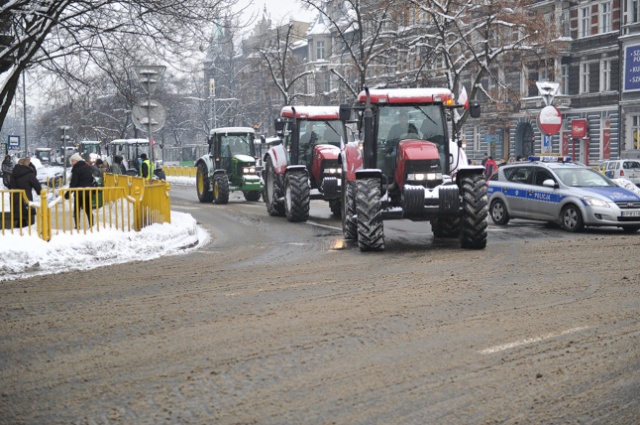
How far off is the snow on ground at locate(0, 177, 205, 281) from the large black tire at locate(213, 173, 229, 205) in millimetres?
12596

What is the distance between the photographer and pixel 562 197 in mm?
18844

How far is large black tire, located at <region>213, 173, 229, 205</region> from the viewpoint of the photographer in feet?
97.6

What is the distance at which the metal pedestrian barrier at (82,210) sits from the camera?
14.2m

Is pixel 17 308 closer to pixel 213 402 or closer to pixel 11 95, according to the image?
pixel 213 402

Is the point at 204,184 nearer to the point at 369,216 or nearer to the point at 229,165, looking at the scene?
the point at 229,165

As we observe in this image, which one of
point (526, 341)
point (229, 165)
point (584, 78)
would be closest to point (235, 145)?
point (229, 165)

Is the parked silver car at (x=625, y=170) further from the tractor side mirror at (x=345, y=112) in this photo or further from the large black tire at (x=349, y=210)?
the tractor side mirror at (x=345, y=112)

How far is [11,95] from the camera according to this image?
2275 cm

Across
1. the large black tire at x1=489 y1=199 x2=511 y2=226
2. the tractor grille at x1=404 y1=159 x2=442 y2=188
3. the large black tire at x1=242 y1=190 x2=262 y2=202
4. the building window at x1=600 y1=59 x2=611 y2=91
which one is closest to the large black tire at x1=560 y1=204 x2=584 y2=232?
the large black tire at x1=489 y1=199 x2=511 y2=226

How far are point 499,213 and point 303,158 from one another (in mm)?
5183

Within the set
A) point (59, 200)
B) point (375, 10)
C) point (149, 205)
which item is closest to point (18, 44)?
point (149, 205)

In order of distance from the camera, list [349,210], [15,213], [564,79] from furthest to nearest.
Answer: [564,79] < [349,210] < [15,213]

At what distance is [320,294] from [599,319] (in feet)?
10.1

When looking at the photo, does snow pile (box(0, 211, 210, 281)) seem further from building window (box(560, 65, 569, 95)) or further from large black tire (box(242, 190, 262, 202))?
building window (box(560, 65, 569, 95))
